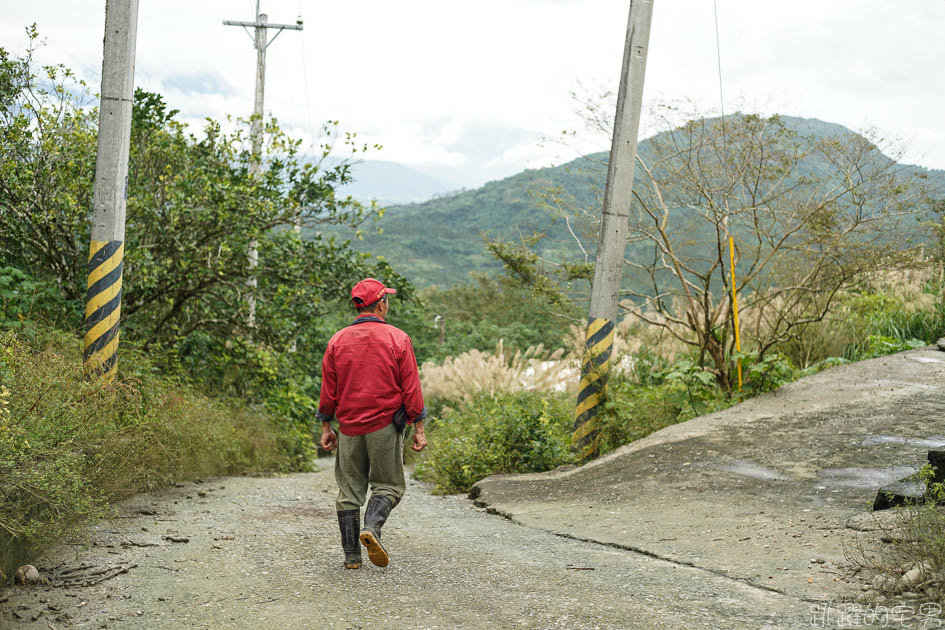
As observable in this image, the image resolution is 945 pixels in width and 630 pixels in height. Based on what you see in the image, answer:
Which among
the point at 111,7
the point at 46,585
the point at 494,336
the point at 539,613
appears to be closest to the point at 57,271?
the point at 111,7

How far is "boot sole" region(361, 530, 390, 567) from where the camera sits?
571 centimetres

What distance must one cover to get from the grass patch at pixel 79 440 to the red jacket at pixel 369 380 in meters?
1.68

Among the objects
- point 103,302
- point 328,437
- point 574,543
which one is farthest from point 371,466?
point 103,302

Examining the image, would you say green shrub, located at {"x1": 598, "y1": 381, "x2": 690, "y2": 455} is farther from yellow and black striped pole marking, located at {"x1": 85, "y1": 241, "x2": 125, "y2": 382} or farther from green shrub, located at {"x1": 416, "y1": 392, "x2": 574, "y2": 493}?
yellow and black striped pole marking, located at {"x1": 85, "y1": 241, "x2": 125, "y2": 382}

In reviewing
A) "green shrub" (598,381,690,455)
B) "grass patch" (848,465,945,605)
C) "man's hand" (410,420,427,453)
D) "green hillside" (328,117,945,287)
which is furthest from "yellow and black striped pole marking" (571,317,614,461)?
"green hillside" (328,117,945,287)

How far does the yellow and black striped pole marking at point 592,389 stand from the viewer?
11.6 metres

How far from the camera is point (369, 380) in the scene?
613 cm

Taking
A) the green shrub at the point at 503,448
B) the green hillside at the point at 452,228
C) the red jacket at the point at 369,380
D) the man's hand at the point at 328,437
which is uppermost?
the green hillside at the point at 452,228

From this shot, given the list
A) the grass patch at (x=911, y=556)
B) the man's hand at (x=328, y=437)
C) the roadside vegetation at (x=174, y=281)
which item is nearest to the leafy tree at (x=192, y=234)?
the roadside vegetation at (x=174, y=281)

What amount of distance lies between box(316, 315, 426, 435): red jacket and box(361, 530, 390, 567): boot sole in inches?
28.9

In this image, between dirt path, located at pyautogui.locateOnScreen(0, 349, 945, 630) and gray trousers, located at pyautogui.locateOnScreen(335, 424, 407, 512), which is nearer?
dirt path, located at pyautogui.locateOnScreen(0, 349, 945, 630)

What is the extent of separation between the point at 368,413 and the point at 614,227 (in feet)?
21.2

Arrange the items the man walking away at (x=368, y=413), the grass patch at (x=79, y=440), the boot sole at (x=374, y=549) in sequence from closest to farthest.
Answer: the grass patch at (x=79, y=440), the boot sole at (x=374, y=549), the man walking away at (x=368, y=413)

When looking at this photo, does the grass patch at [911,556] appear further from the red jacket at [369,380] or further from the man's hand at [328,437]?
the man's hand at [328,437]
